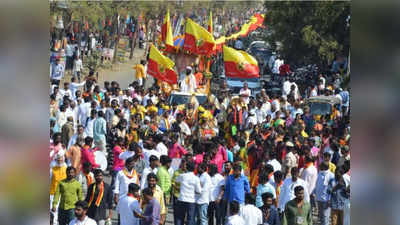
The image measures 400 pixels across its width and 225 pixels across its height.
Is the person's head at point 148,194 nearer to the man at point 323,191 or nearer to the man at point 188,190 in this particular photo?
the man at point 188,190

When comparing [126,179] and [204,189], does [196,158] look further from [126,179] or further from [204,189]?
[126,179]

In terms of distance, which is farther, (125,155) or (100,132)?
(100,132)

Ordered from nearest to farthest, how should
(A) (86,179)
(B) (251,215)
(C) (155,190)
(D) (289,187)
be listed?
(B) (251,215), (C) (155,190), (D) (289,187), (A) (86,179)

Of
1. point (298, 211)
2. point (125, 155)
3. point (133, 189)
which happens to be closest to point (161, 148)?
point (125, 155)

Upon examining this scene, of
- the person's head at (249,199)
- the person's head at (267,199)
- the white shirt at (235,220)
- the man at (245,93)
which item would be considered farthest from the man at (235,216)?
the man at (245,93)

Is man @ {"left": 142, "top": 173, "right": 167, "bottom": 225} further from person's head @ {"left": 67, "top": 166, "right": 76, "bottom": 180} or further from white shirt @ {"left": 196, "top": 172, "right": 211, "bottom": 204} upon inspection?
person's head @ {"left": 67, "top": 166, "right": 76, "bottom": 180}

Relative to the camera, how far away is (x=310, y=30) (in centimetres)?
1625

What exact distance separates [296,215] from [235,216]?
691mm

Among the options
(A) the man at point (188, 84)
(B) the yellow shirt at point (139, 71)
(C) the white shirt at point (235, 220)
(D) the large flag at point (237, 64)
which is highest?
(D) the large flag at point (237, 64)

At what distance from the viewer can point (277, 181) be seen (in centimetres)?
834

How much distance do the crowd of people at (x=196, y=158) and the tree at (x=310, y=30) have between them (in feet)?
6.41

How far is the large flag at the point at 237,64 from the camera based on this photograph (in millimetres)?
12383
